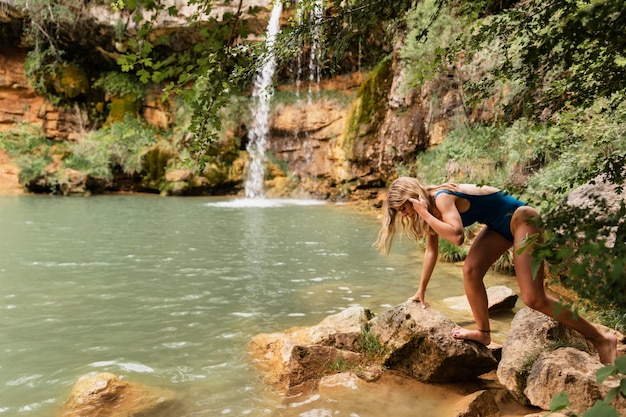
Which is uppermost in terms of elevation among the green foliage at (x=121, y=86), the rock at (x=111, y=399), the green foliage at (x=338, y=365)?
the green foliage at (x=121, y=86)

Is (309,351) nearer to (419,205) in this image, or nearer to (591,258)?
(419,205)

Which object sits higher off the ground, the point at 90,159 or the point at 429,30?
the point at 429,30

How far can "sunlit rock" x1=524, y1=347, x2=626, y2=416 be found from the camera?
256cm

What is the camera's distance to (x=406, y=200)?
3342mm

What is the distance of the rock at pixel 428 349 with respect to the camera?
11.1ft

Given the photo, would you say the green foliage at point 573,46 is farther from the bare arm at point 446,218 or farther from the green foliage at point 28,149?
the green foliage at point 28,149

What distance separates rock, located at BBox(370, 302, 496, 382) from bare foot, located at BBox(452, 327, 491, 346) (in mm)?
34

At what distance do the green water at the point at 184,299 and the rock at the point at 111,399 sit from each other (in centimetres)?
12

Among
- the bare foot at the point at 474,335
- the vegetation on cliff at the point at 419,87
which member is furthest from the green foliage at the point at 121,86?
the bare foot at the point at 474,335

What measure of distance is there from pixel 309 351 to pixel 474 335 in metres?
1.32

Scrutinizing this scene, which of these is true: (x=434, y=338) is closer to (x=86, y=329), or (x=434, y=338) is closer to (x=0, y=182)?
(x=86, y=329)

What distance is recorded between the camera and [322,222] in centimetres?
1261

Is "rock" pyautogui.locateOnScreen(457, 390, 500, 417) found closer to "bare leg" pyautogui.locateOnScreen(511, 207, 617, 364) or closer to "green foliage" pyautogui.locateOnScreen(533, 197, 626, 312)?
"bare leg" pyautogui.locateOnScreen(511, 207, 617, 364)

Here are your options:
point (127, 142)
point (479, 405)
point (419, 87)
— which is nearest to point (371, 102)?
point (127, 142)
